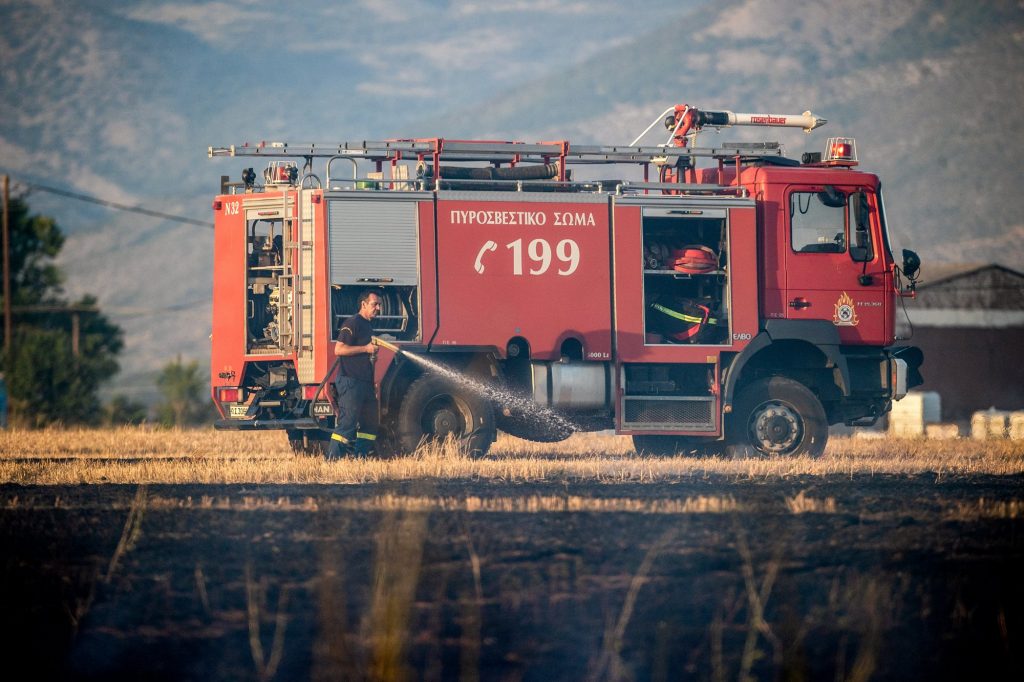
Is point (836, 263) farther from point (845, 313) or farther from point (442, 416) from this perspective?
point (442, 416)

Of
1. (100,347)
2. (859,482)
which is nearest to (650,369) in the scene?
(859,482)

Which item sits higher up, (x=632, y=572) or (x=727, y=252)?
(x=727, y=252)

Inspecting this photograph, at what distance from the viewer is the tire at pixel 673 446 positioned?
60.8 feet

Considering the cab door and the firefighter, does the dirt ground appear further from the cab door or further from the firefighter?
the cab door

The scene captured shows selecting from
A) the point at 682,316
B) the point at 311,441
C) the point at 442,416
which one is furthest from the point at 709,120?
the point at 311,441

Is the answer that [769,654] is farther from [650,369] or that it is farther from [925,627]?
[650,369]

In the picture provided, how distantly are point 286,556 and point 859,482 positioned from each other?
636 centimetres

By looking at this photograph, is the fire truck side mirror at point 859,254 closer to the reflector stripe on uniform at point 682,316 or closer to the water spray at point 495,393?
the reflector stripe on uniform at point 682,316

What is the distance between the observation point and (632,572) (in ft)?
29.1

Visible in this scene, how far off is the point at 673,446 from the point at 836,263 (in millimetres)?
3088

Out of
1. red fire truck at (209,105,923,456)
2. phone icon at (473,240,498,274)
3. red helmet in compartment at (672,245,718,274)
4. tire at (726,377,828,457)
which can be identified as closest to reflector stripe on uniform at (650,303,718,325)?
red fire truck at (209,105,923,456)

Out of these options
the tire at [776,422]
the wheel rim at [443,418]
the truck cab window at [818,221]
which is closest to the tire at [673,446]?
the tire at [776,422]

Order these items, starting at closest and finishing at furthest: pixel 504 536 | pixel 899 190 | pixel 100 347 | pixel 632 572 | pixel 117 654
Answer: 1. pixel 117 654
2. pixel 632 572
3. pixel 504 536
4. pixel 100 347
5. pixel 899 190

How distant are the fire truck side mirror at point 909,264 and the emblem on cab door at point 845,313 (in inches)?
29.2
